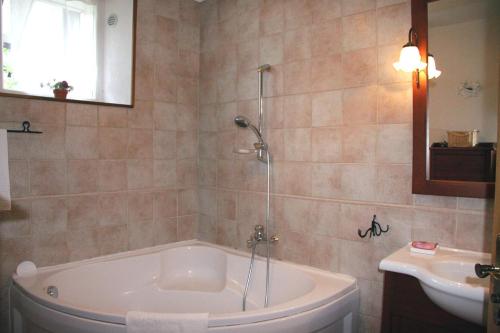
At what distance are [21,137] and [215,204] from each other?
4.25 ft

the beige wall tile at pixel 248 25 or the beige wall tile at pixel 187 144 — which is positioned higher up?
the beige wall tile at pixel 248 25

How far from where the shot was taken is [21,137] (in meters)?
1.98

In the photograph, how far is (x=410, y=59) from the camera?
1.58m

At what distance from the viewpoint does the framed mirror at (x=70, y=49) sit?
2.16 meters

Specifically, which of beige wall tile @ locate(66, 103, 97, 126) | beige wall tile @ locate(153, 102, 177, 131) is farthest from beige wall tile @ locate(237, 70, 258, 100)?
beige wall tile @ locate(66, 103, 97, 126)

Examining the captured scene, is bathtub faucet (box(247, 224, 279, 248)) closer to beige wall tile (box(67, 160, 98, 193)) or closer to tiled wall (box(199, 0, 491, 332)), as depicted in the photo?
tiled wall (box(199, 0, 491, 332))

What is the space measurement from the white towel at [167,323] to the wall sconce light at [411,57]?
4.50 ft

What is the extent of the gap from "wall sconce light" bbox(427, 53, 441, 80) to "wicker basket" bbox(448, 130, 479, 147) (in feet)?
0.87

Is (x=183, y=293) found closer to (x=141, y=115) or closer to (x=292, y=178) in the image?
(x=292, y=178)

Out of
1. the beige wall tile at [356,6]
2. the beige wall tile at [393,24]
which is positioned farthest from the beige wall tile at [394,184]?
the beige wall tile at [356,6]

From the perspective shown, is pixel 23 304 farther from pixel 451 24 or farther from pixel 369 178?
pixel 451 24

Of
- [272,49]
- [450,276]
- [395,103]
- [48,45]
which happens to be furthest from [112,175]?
[450,276]

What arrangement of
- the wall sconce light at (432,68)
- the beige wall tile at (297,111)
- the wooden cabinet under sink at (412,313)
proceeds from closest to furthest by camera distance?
the wooden cabinet under sink at (412,313)
the wall sconce light at (432,68)
the beige wall tile at (297,111)

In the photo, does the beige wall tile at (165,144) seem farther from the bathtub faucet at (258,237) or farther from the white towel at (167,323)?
the white towel at (167,323)
